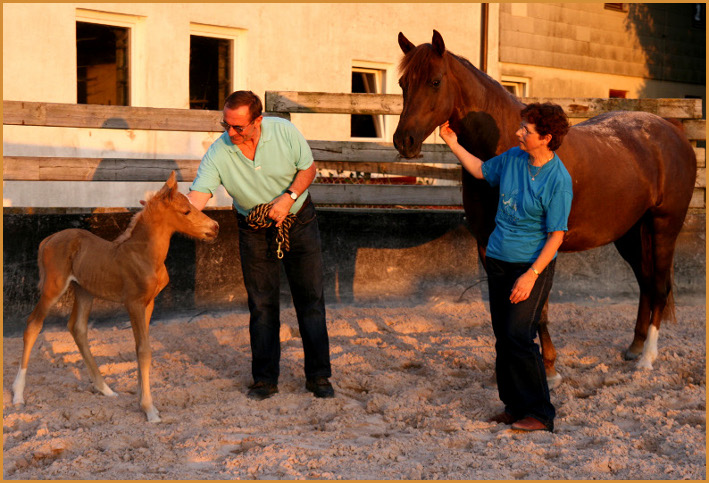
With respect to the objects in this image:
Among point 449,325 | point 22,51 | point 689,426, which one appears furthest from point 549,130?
point 22,51

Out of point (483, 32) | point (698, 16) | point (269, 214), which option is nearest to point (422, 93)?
point (269, 214)

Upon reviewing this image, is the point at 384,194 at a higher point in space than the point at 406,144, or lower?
lower

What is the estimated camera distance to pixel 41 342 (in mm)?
5957

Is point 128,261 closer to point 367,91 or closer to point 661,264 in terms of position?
point 661,264

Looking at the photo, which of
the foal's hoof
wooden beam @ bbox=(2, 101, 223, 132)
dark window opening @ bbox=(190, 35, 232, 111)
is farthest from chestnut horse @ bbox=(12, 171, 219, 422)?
dark window opening @ bbox=(190, 35, 232, 111)

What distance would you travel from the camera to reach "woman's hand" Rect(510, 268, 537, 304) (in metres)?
4.01

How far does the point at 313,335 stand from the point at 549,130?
2005mm

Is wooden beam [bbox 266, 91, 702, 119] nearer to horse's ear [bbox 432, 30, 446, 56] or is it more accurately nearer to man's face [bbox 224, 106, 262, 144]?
horse's ear [bbox 432, 30, 446, 56]

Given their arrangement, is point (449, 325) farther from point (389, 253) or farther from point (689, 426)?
point (689, 426)

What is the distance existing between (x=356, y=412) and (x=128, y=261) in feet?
5.26

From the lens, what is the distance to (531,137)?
404cm

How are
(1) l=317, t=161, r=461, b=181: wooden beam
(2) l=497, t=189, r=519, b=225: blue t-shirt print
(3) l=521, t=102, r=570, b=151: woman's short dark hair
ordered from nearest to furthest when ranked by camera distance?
1. (3) l=521, t=102, r=570, b=151: woman's short dark hair
2. (2) l=497, t=189, r=519, b=225: blue t-shirt print
3. (1) l=317, t=161, r=461, b=181: wooden beam

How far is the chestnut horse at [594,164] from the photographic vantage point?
4.80 metres

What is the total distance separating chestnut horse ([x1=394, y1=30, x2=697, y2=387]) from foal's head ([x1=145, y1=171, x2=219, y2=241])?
4.01 feet
